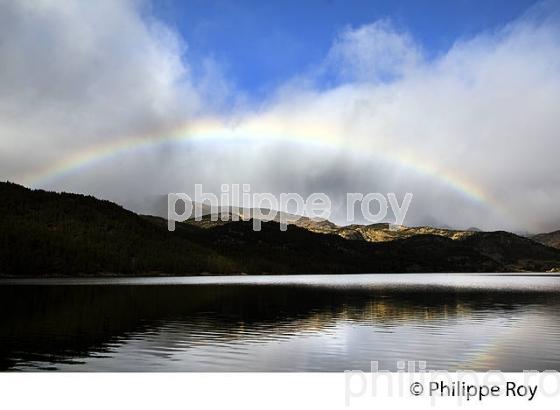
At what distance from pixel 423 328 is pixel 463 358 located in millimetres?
15960

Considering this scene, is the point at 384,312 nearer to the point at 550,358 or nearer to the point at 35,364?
the point at 550,358

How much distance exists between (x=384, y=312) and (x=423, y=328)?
56.5ft
